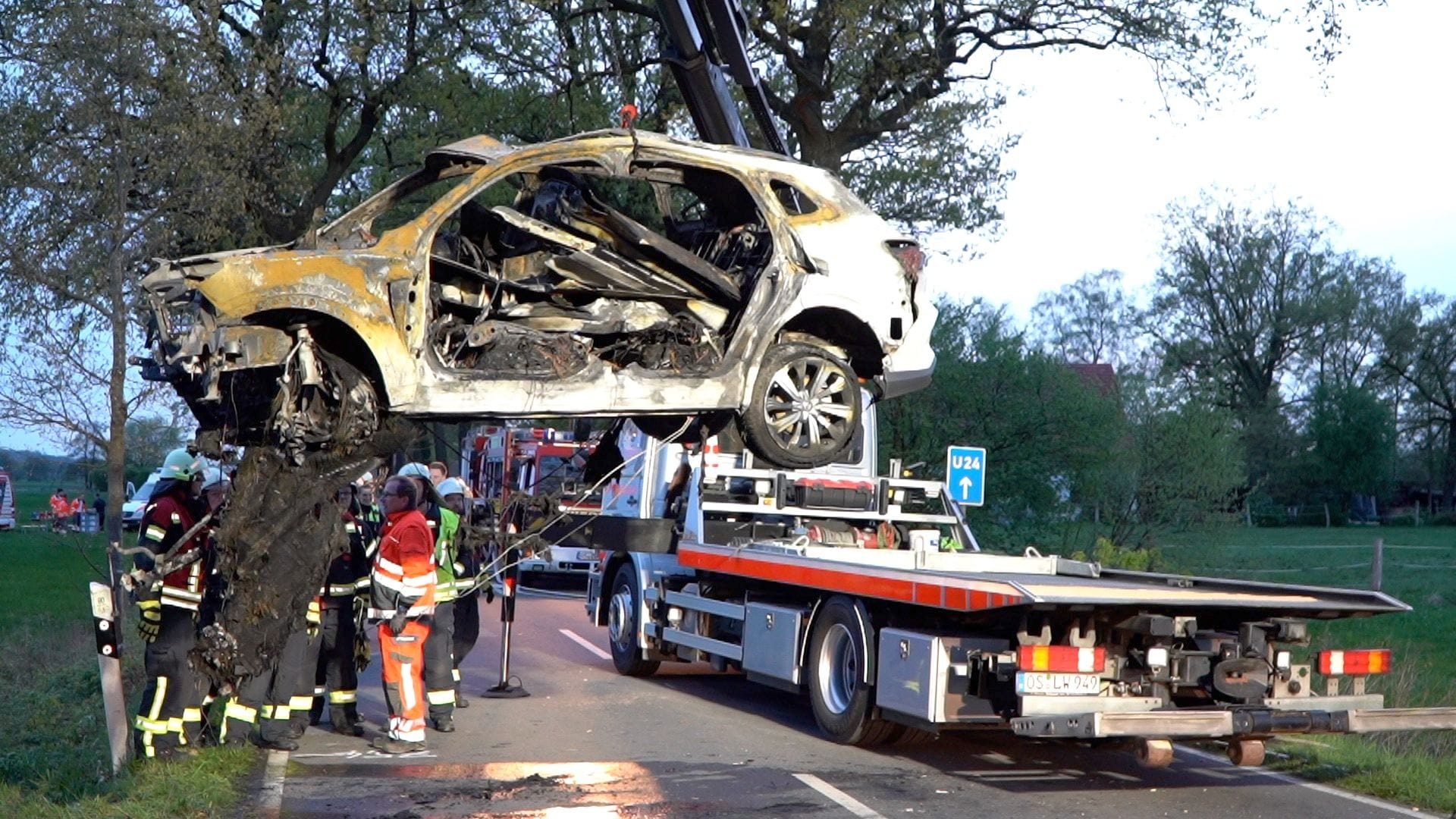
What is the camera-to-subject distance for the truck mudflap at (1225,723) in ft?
28.2

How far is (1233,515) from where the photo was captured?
82.4 feet

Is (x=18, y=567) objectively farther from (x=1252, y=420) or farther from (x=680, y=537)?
(x=1252, y=420)

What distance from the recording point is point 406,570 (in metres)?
10.3

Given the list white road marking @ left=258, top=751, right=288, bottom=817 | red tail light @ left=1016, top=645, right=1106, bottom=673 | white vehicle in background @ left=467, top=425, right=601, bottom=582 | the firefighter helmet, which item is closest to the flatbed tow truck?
red tail light @ left=1016, top=645, right=1106, bottom=673

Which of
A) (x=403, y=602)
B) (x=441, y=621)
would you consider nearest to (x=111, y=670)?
(x=403, y=602)

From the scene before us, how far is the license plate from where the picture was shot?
8.90 m

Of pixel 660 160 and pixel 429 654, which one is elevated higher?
pixel 660 160

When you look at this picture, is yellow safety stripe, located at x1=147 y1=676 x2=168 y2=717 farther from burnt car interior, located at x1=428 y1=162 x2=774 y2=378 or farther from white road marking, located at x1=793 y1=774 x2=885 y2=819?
white road marking, located at x1=793 y1=774 x2=885 y2=819

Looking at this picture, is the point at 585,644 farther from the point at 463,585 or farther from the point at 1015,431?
the point at 1015,431

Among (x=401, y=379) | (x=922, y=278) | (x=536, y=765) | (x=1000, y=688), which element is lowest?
(x=536, y=765)

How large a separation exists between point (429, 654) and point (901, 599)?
3.38m

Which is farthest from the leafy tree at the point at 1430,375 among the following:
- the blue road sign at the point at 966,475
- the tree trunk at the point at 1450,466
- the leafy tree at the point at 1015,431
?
the blue road sign at the point at 966,475

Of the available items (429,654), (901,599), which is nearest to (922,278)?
(901,599)

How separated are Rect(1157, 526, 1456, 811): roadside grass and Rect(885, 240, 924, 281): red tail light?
3842 mm
